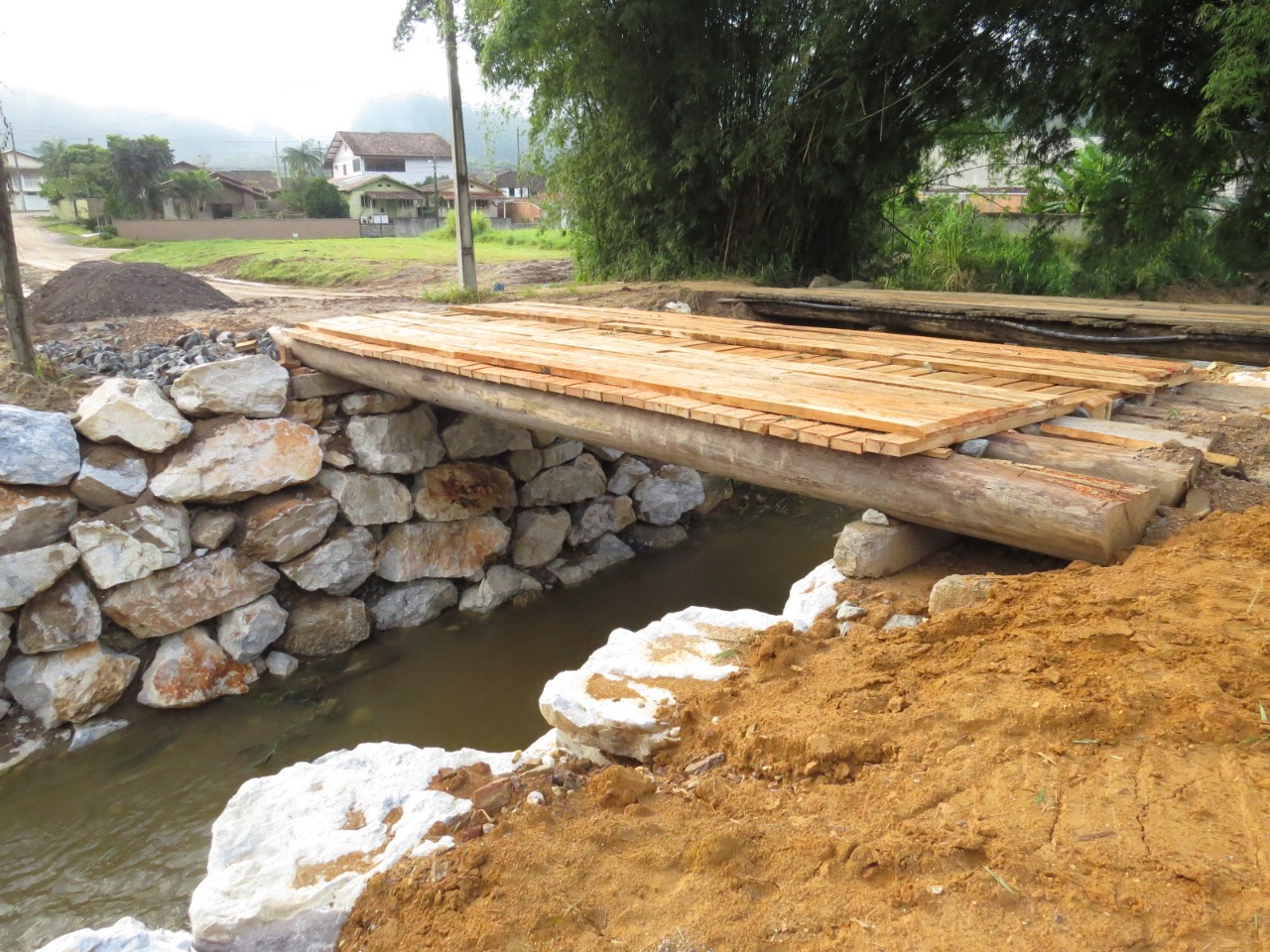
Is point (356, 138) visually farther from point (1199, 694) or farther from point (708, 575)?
point (1199, 694)

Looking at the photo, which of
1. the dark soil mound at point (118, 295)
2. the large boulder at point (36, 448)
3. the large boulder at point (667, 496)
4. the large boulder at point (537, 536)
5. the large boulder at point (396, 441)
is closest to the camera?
the large boulder at point (36, 448)

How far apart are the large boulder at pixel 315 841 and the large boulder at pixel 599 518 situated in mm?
4452

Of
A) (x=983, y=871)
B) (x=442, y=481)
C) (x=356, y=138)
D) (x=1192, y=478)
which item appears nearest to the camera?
(x=983, y=871)

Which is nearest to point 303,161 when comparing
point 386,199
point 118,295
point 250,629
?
point 386,199

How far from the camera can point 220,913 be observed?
1.84 metres

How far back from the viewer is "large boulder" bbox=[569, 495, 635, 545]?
22.3ft

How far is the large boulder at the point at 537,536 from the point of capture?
6.49 meters

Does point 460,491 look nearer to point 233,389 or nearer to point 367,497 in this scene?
point 367,497

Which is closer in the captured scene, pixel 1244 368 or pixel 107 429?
pixel 1244 368

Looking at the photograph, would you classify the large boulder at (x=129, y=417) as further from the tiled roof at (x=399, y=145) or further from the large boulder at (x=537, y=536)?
the tiled roof at (x=399, y=145)

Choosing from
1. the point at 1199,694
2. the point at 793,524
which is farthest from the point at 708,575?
the point at 1199,694

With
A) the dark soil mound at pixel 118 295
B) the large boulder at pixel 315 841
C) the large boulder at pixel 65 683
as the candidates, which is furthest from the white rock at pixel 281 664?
the dark soil mound at pixel 118 295

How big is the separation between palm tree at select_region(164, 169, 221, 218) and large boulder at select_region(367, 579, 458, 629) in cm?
3248

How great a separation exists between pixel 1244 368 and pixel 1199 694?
388 cm
